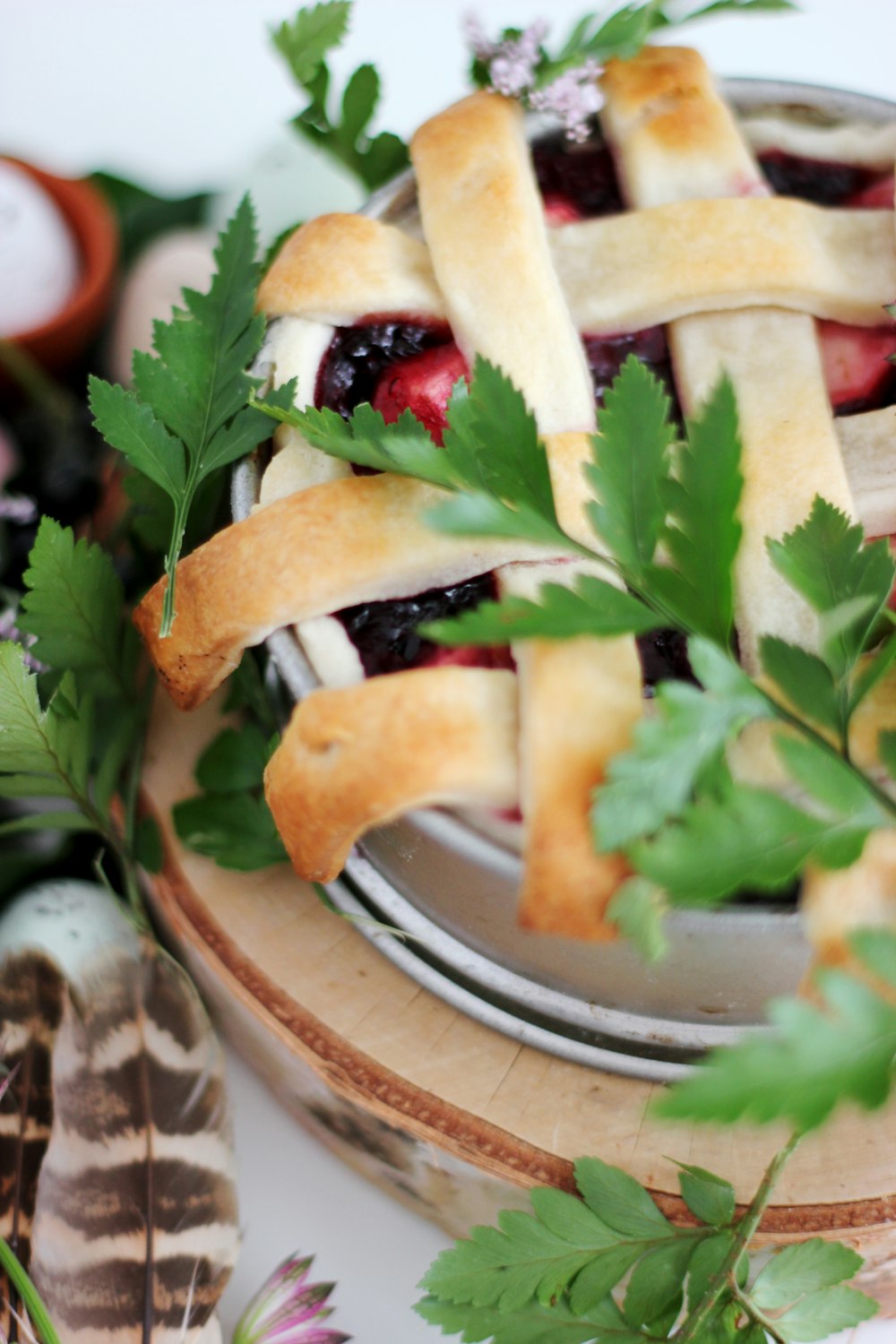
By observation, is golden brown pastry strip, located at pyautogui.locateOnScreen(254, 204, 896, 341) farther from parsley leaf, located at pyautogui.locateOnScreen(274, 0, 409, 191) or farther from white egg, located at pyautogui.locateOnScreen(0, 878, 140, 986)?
white egg, located at pyautogui.locateOnScreen(0, 878, 140, 986)

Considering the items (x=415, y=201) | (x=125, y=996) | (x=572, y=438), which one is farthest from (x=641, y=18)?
(x=125, y=996)

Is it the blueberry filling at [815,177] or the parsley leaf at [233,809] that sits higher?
the blueberry filling at [815,177]

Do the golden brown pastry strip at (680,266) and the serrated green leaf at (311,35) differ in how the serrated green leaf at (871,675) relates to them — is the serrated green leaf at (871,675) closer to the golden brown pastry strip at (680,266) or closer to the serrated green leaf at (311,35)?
the golden brown pastry strip at (680,266)

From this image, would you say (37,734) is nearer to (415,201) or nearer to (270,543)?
(270,543)

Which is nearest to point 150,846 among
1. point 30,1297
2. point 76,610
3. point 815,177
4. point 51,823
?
point 51,823

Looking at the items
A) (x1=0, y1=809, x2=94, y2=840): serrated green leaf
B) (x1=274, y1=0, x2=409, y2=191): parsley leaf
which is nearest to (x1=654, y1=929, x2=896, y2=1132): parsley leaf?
(x1=0, y1=809, x2=94, y2=840): serrated green leaf

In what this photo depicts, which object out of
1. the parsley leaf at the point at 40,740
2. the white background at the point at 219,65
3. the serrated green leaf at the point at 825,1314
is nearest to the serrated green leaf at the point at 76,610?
the parsley leaf at the point at 40,740
